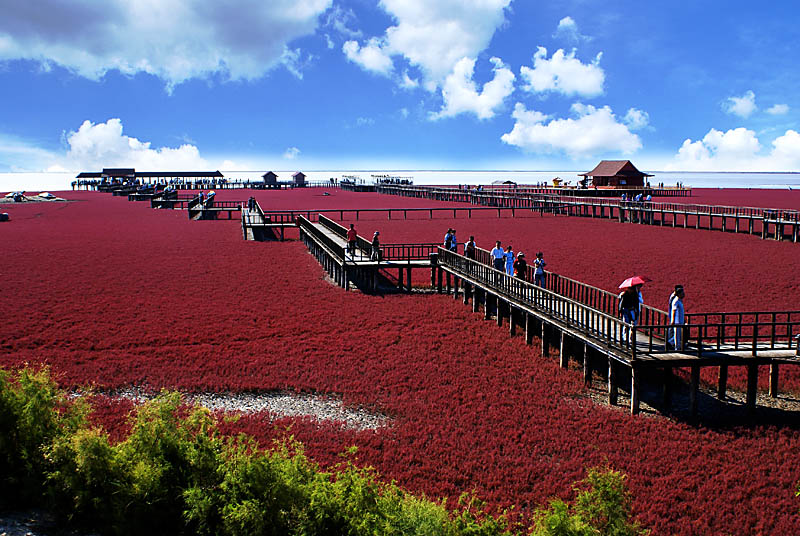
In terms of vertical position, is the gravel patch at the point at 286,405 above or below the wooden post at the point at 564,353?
below

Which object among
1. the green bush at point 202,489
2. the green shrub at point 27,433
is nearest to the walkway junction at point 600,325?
the green bush at point 202,489

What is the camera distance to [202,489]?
378 inches

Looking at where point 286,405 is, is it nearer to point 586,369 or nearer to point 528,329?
point 586,369

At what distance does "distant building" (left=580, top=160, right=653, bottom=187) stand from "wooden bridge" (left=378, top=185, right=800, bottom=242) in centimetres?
1510

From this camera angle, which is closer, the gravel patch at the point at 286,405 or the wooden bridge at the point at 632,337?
the wooden bridge at the point at 632,337

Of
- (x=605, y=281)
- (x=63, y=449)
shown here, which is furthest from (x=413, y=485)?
(x=605, y=281)

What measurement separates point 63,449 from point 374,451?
5522 mm

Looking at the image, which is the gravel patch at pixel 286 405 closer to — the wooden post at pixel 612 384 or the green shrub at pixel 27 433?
the green shrub at pixel 27 433

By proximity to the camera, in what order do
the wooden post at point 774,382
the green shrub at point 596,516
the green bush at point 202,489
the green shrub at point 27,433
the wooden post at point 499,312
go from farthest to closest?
the wooden post at point 499,312, the wooden post at point 774,382, the green shrub at point 27,433, the green bush at point 202,489, the green shrub at point 596,516

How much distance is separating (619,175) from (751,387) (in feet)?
275

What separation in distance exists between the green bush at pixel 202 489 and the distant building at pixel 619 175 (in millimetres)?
87959

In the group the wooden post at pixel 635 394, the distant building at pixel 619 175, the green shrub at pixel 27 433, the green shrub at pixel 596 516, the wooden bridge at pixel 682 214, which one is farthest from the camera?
the distant building at pixel 619 175

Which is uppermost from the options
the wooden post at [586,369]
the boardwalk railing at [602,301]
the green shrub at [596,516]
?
the boardwalk railing at [602,301]

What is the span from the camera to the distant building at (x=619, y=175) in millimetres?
92688
